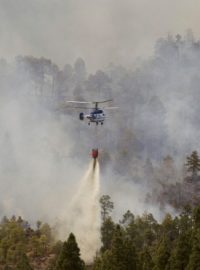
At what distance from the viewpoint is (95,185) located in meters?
142

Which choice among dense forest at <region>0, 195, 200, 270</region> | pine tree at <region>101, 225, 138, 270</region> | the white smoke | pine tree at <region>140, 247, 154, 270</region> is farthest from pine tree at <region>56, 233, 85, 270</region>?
the white smoke

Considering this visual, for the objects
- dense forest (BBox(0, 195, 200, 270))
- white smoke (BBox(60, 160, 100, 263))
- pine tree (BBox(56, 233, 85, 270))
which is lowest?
pine tree (BBox(56, 233, 85, 270))

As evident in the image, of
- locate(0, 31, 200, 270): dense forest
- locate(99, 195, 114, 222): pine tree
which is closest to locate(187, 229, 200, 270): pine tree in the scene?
Answer: locate(0, 31, 200, 270): dense forest

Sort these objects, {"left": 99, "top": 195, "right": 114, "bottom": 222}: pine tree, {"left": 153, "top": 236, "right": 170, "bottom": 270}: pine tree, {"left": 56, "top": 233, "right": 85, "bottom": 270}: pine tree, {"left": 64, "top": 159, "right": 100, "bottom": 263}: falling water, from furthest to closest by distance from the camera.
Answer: {"left": 99, "top": 195, "right": 114, "bottom": 222}: pine tree, {"left": 64, "top": 159, "right": 100, "bottom": 263}: falling water, {"left": 153, "top": 236, "right": 170, "bottom": 270}: pine tree, {"left": 56, "top": 233, "right": 85, "bottom": 270}: pine tree

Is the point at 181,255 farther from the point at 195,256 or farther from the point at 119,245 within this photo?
the point at 119,245

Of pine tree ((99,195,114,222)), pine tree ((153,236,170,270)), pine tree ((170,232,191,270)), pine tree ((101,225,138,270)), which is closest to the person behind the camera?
pine tree ((170,232,191,270))

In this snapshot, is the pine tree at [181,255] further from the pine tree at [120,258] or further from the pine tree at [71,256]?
the pine tree at [71,256]

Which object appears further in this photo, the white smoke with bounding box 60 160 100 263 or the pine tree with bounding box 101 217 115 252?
the white smoke with bounding box 60 160 100 263

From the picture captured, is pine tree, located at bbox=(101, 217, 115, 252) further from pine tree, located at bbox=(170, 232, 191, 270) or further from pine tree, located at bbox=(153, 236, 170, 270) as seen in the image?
pine tree, located at bbox=(170, 232, 191, 270)

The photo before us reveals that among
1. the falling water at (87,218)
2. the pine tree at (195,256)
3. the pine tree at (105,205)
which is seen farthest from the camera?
the pine tree at (105,205)

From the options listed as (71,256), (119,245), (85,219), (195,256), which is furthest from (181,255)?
(85,219)

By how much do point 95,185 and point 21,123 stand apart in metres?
52.9

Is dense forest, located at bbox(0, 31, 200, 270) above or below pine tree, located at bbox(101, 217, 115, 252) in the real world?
above

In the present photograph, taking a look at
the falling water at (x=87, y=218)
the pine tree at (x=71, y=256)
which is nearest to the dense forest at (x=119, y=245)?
the pine tree at (x=71, y=256)
